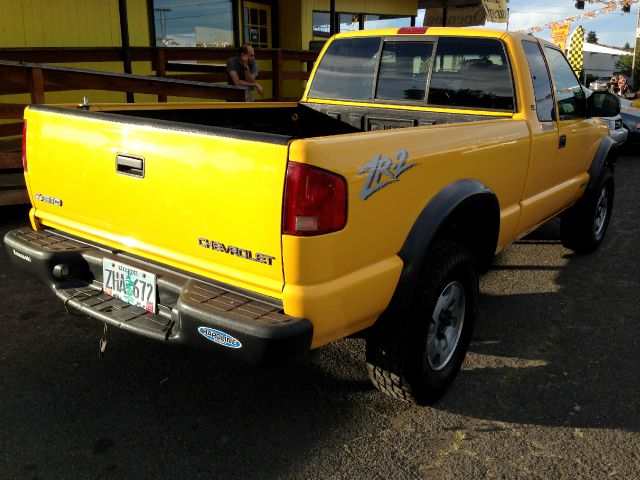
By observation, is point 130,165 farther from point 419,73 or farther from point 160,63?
point 160,63

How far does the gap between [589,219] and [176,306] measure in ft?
13.4

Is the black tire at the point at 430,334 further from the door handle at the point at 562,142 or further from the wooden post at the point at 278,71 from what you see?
the wooden post at the point at 278,71

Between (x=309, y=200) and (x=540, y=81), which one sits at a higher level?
(x=540, y=81)

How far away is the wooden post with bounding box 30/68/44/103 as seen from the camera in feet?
19.5

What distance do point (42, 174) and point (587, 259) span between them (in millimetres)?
4559

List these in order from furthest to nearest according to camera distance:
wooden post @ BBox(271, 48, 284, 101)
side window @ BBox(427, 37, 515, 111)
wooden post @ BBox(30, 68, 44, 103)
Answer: wooden post @ BBox(271, 48, 284, 101)
wooden post @ BBox(30, 68, 44, 103)
side window @ BBox(427, 37, 515, 111)

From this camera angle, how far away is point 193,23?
40.2ft

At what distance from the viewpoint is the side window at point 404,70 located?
4.14 meters

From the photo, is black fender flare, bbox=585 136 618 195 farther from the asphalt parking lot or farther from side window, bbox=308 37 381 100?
side window, bbox=308 37 381 100

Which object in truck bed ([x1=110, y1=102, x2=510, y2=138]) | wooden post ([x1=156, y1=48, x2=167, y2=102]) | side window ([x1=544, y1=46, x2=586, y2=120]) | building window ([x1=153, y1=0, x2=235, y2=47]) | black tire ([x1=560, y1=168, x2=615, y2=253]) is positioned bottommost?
black tire ([x1=560, y1=168, x2=615, y2=253])

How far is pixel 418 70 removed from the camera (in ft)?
13.7

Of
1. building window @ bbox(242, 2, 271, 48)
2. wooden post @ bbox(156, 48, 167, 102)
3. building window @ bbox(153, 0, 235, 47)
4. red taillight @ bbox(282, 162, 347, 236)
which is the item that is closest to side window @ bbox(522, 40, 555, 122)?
red taillight @ bbox(282, 162, 347, 236)

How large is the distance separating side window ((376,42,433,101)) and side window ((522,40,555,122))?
0.67 metres

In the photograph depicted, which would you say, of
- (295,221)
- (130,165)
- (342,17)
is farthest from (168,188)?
(342,17)
